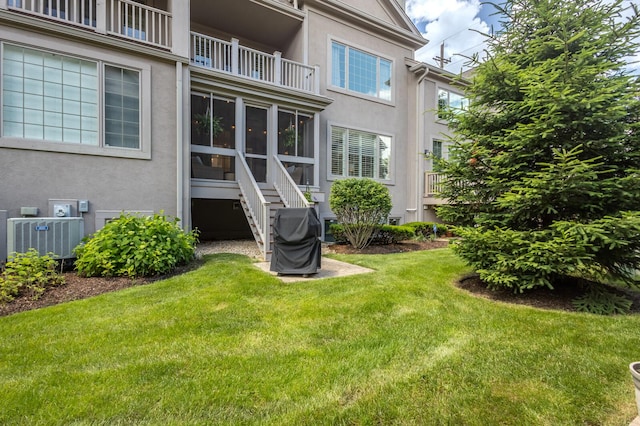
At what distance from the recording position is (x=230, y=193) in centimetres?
799

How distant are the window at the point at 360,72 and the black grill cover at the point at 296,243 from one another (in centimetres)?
687

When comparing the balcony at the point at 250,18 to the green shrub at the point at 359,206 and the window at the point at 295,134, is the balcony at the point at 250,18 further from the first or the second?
the green shrub at the point at 359,206

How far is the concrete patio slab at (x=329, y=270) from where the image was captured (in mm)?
5141

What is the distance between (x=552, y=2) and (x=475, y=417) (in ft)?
16.8

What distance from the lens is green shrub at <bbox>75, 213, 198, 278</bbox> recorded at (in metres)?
5.02

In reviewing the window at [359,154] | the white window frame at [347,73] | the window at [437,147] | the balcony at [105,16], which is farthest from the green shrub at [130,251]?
the window at [437,147]

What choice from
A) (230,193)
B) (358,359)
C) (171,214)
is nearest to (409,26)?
(230,193)

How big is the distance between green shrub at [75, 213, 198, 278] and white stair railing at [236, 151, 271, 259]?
5.56 ft

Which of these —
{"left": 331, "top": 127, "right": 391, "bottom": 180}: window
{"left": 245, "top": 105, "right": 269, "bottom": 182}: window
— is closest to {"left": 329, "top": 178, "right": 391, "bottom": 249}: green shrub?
{"left": 245, "top": 105, "right": 269, "bottom": 182}: window

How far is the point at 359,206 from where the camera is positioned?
773 centimetres

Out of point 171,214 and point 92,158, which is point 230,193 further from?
point 92,158

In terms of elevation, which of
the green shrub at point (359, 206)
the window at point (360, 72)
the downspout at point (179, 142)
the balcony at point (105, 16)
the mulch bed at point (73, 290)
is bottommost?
→ the mulch bed at point (73, 290)

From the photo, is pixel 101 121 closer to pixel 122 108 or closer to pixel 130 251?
pixel 122 108

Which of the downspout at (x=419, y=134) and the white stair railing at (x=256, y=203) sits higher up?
the downspout at (x=419, y=134)
